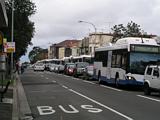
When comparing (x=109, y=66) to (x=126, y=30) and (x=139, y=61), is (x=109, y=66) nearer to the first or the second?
(x=139, y=61)

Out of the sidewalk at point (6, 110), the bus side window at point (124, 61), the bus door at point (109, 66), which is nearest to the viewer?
the sidewalk at point (6, 110)

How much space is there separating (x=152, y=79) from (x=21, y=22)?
30.5 m

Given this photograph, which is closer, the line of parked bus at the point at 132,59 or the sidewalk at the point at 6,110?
the sidewalk at the point at 6,110

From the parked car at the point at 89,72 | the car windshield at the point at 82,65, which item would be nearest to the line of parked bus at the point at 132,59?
the parked car at the point at 89,72

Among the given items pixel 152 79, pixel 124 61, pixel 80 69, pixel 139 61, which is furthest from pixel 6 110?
pixel 80 69

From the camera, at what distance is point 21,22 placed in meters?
55.7

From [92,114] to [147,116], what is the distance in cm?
193

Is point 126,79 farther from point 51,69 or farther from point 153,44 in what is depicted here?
point 51,69

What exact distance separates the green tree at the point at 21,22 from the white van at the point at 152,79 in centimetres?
2761

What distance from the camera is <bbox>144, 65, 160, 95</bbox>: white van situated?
1059 inches

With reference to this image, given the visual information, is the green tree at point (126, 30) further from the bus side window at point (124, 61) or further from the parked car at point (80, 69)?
the bus side window at point (124, 61)

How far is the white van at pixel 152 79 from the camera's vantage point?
26906mm

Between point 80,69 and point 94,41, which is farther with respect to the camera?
point 94,41

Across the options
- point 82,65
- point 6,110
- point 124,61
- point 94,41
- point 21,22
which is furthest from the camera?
point 94,41
